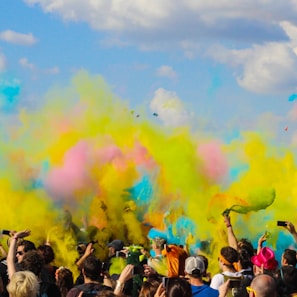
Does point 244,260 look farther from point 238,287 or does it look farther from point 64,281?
point 64,281

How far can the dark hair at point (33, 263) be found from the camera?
679 cm

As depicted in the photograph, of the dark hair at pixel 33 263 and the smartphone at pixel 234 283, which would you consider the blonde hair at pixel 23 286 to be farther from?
the smartphone at pixel 234 283

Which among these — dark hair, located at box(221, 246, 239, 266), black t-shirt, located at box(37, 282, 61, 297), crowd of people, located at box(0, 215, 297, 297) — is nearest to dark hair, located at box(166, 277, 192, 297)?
crowd of people, located at box(0, 215, 297, 297)

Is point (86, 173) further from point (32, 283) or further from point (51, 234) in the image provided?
point (32, 283)

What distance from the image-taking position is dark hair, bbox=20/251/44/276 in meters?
6.79

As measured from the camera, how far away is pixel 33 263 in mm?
6793

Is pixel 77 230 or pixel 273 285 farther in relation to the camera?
pixel 77 230

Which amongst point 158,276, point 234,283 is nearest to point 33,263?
point 158,276

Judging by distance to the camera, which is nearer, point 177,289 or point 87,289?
Result: point 177,289

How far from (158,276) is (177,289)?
1090 mm

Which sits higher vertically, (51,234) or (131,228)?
(51,234)

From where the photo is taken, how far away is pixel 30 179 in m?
18.5

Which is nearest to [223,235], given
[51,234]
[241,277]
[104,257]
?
[104,257]

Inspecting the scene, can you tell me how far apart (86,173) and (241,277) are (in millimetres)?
11919
